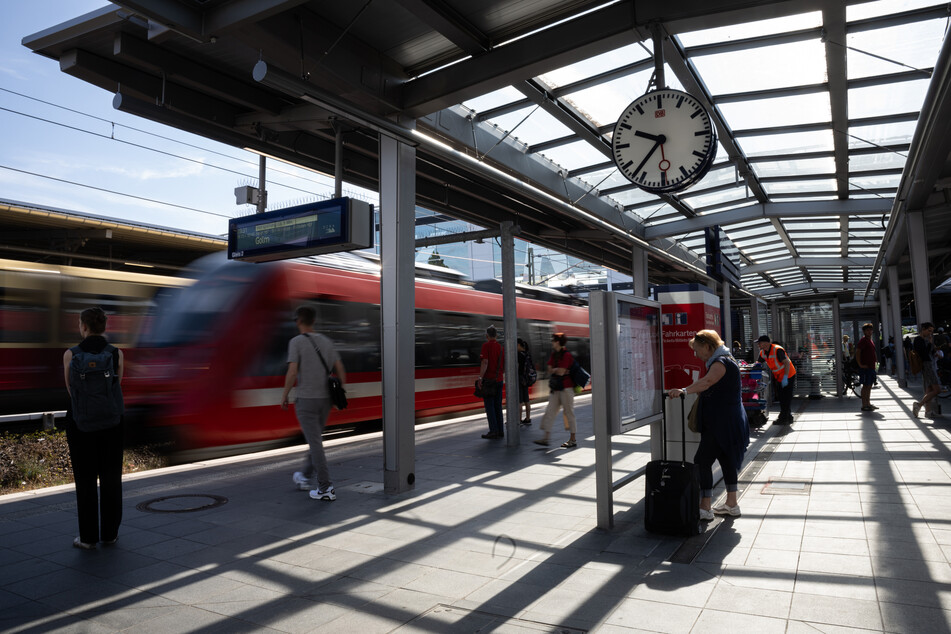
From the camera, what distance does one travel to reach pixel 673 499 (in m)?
4.81

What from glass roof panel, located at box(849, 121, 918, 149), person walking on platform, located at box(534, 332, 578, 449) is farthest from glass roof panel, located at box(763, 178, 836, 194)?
person walking on platform, located at box(534, 332, 578, 449)

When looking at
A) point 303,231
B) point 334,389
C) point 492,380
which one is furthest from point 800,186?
point 334,389

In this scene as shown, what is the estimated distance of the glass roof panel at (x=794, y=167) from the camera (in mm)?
10047

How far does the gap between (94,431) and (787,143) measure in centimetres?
926

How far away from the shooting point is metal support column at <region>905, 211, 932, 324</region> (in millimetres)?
12172

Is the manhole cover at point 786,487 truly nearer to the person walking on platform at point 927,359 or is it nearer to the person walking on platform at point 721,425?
the person walking on platform at point 721,425

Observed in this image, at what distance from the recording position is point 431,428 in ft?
38.5

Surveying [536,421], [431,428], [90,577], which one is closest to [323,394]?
[90,577]

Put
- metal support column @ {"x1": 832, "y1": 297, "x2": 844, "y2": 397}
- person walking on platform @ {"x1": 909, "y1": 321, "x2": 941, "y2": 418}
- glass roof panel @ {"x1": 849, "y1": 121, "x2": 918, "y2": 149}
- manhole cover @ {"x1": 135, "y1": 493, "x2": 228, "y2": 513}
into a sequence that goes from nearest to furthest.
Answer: manhole cover @ {"x1": 135, "y1": 493, "x2": 228, "y2": 513} → glass roof panel @ {"x1": 849, "y1": 121, "x2": 918, "y2": 149} → person walking on platform @ {"x1": 909, "y1": 321, "x2": 941, "y2": 418} → metal support column @ {"x1": 832, "y1": 297, "x2": 844, "y2": 397}

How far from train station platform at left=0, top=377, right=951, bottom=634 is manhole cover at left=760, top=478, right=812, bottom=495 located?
28 millimetres

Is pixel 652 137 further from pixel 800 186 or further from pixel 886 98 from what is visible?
pixel 800 186

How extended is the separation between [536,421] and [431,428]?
2237 millimetres

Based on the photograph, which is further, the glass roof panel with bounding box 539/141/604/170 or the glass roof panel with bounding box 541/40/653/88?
the glass roof panel with bounding box 539/141/604/170

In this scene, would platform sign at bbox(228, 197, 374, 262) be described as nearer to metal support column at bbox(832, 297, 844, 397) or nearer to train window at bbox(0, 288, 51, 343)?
train window at bbox(0, 288, 51, 343)
